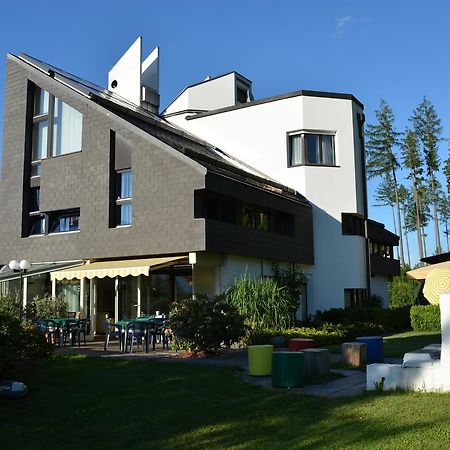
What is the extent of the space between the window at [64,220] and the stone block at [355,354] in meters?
13.1

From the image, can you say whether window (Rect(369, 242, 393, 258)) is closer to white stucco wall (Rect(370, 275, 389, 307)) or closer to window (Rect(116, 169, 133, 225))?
white stucco wall (Rect(370, 275, 389, 307))

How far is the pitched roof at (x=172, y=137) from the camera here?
871 inches

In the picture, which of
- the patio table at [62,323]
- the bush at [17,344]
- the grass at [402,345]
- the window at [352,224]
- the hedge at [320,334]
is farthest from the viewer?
the window at [352,224]

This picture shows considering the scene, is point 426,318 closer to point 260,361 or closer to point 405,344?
point 405,344

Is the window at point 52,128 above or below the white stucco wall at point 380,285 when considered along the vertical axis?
above

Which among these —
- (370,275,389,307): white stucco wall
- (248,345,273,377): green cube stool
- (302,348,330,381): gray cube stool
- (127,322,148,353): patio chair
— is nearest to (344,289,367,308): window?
(370,275,389,307): white stucco wall

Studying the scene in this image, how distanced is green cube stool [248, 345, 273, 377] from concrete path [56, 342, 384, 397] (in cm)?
18

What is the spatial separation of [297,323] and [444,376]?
1410 cm

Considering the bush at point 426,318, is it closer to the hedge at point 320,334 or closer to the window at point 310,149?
the hedge at point 320,334

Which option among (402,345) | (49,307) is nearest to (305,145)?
(402,345)

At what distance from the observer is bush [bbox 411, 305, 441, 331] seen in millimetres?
22205

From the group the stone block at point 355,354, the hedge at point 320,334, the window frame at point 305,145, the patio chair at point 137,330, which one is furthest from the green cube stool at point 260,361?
the window frame at point 305,145

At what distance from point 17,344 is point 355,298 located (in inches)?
769

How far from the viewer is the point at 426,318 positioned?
73.8 feet
